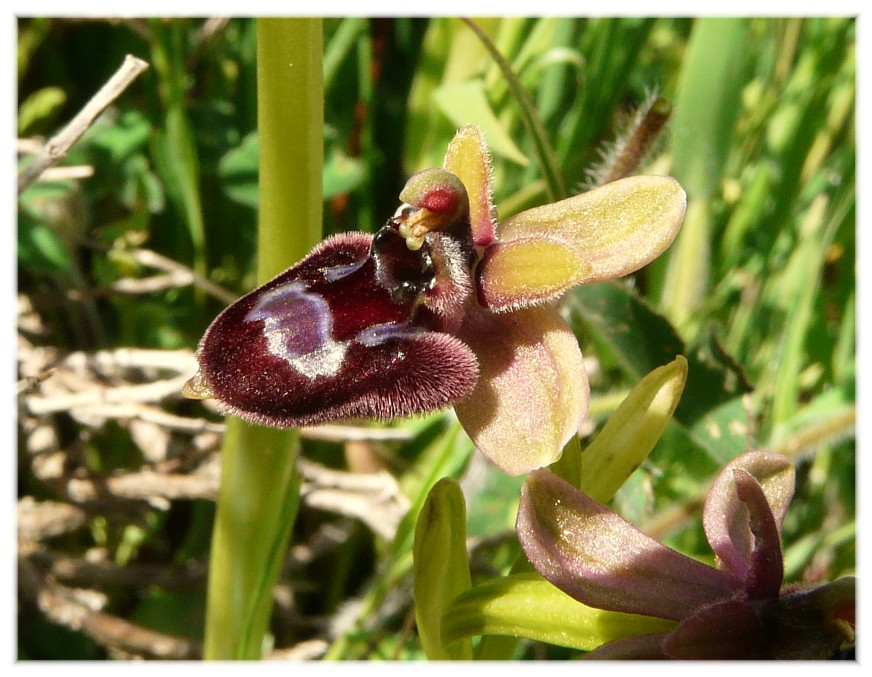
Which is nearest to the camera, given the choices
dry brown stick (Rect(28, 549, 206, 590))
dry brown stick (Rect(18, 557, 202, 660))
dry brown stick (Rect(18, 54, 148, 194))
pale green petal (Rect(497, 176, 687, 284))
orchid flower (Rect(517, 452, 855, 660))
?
orchid flower (Rect(517, 452, 855, 660))

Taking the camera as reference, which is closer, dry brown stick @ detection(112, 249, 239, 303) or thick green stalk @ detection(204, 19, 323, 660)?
thick green stalk @ detection(204, 19, 323, 660)

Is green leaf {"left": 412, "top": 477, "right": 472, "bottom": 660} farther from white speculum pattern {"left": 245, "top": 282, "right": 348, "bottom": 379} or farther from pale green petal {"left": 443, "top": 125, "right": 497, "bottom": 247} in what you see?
pale green petal {"left": 443, "top": 125, "right": 497, "bottom": 247}

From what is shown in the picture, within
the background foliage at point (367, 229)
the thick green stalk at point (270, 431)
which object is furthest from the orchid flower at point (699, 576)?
the background foliage at point (367, 229)

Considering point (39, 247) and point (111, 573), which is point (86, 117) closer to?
point (39, 247)

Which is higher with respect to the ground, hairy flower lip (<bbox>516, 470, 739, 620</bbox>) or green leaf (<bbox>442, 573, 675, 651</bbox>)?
hairy flower lip (<bbox>516, 470, 739, 620</bbox>)

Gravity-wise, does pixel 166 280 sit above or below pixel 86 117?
below

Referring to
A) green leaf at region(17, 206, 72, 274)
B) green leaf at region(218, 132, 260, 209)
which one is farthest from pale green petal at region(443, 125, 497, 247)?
green leaf at region(17, 206, 72, 274)

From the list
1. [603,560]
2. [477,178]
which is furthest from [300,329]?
[603,560]
